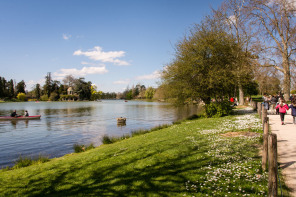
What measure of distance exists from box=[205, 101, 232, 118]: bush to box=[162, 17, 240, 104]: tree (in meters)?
1.77

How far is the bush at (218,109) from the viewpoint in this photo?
23906mm

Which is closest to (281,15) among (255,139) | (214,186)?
(255,139)

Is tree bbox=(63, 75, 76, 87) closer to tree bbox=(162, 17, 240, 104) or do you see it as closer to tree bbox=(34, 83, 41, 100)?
tree bbox=(34, 83, 41, 100)

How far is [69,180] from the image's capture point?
728cm

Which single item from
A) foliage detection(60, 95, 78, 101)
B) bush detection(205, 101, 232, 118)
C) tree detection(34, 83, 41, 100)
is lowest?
bush detection(205, 101, 232, 118)

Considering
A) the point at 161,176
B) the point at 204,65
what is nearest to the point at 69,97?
the point at 204,65

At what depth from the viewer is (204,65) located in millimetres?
24953

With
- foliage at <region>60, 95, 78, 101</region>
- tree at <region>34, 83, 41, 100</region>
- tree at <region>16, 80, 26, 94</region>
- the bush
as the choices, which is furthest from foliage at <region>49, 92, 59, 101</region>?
the bush

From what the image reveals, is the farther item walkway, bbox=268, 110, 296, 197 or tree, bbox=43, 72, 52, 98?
tree, bbox=43, 72, 52, 98

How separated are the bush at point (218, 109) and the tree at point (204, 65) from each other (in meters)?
1.77

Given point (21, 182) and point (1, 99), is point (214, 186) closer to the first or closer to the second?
point (21, 182)

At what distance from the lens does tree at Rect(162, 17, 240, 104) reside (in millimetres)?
24344

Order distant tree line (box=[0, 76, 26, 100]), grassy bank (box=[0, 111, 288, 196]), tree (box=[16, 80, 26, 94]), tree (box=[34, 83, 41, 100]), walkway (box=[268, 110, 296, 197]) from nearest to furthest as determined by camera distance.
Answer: grassy bank (box=[0, 111, 288, 196]) → walkway (box=[268, 110, 296, 197]) → distant tree line (box=[0, 76, 26, 100]) → tree (box=[16, 80, 26, 94]) → tree (box=[34, 83, 41, 100])

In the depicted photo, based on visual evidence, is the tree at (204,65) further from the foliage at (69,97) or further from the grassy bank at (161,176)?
the foliage at (69,97)
